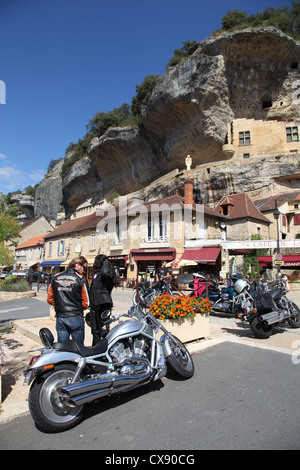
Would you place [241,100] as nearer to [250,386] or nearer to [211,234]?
[211,234]

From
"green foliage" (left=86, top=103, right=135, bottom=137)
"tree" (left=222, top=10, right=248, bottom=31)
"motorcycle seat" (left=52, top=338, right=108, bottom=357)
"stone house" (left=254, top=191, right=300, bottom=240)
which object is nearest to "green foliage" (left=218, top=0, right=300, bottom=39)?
"tree" (left=222, top=10, right=248, bottom=31)

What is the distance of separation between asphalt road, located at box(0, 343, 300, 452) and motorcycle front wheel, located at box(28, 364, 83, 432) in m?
0.08

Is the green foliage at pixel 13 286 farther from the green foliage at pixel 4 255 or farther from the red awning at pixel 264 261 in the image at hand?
the red awning at pixel 264 261

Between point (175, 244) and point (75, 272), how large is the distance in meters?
15.9

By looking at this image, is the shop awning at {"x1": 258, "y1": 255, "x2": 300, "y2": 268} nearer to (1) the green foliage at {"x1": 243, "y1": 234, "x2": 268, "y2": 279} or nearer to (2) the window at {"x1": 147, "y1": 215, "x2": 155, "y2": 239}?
(1) the green foliage at {"x1": 243, "y1": 234, "x2": 268, "y2": 279}

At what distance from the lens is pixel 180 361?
364 centimetres

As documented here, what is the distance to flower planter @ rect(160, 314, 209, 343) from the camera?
499 centimetres

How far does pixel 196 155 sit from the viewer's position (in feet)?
102

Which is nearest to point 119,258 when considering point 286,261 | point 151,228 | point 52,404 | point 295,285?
point 151,228

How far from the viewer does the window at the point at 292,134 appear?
2994 cm

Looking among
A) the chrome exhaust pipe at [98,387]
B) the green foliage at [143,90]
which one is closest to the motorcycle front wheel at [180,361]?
the chrome exhaust pipe at [98,387]

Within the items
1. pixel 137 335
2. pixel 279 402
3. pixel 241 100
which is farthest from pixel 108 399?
pixel 241 100

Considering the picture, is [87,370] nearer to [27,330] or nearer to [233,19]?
[27,330]

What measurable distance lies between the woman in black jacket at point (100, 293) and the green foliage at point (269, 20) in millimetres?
31711
